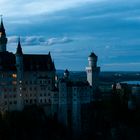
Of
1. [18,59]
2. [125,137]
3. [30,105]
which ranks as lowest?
[125,137]

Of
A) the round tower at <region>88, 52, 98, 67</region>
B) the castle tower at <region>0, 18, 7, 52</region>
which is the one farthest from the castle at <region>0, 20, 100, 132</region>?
the round tower at <region>88, 52, 98, 67</region>

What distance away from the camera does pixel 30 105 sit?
9269cm

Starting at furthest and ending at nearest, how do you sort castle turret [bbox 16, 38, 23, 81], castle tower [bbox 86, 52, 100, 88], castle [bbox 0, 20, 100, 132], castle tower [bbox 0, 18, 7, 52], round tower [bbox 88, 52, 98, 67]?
1. round tower [bbox 88, 52, 98, 67]
2. castle tower [bbox 86, 52, 100, 88]
3. castle tower [bbox 0, 18, 7, 52]
4. castle turret [bbox 16, 38, 23, 81]
5. castle [bbox 0, 20, 100, 132]

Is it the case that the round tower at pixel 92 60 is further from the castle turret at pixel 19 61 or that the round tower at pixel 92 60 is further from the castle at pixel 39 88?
the castle turret at pixel 19 61

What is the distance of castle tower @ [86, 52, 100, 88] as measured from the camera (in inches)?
3957

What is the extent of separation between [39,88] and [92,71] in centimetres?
1193

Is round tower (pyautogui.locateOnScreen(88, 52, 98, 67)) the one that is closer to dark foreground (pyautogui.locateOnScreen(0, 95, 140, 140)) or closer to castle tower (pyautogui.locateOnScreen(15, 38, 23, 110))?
dark foreground (pyautogui.locateOnScreen(0, 95, 140, 140))

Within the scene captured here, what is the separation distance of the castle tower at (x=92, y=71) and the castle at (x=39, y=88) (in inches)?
141

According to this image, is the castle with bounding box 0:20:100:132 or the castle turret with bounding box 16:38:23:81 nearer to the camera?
the castle with bounding box 0:20:100:132

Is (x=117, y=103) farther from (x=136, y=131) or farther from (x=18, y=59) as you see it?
(x=18, y=59)

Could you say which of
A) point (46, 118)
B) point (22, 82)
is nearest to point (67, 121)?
point (46, 118)

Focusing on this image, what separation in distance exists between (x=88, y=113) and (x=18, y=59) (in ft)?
52.5

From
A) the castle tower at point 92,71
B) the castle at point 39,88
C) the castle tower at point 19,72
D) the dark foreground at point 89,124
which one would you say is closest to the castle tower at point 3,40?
the castle at point 39,88

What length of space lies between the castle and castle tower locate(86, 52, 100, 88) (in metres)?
3.57
